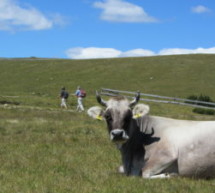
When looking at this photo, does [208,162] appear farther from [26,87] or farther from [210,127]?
[26,87]

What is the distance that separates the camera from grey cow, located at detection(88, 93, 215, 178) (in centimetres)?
1060

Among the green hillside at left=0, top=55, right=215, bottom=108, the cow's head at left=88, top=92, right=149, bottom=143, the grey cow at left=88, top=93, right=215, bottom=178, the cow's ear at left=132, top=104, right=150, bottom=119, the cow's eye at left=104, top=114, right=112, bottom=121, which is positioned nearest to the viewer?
the cow's head at left=88, top=92, right=149, bottom=143

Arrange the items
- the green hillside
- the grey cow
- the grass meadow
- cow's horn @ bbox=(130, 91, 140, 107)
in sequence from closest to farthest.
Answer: the grass meadow → the grey cow → cow's horn @ bbox=(130, 91, 140, 107) → the green hillside

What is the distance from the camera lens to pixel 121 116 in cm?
1070

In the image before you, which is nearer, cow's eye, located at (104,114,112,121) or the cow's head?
the cow's head

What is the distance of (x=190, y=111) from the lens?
48.1 metres

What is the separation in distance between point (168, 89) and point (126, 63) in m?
25.2

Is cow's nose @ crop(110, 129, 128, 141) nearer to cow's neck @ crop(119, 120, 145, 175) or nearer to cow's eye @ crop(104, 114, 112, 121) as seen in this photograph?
cow's eye @ crop(104, 114, 112, 121)

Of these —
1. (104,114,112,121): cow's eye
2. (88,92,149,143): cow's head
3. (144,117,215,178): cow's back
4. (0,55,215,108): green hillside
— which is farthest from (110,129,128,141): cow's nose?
(0,55,215,108): green hillside

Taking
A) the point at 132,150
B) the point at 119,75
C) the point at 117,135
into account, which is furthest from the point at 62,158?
the point at 119,75

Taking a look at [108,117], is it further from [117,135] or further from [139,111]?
[139,111]

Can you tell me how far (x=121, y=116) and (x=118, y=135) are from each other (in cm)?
58

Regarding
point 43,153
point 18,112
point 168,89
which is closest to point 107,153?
point 43,153

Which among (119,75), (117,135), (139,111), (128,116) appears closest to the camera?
(117,135)
